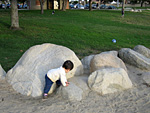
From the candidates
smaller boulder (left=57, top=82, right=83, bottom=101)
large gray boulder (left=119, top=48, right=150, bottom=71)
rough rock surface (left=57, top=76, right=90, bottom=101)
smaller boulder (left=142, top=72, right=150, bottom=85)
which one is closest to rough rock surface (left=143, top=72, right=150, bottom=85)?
smaller boulder (left=142, top=72, right=150, bottom=85)

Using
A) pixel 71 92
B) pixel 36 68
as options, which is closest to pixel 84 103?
pixel 71 92

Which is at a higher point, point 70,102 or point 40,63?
point 40,63

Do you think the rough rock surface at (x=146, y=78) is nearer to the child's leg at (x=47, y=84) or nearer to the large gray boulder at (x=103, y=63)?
the large gray boulder at (x=103, y=63)

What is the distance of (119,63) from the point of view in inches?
265

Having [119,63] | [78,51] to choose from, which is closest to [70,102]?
[119,63]

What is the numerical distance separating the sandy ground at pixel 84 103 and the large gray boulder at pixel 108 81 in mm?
156

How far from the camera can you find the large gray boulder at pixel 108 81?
17.7 feet

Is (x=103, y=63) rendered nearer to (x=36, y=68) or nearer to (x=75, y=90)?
(x=75, y=90)

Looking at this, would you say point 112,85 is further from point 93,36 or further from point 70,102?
point 93,36

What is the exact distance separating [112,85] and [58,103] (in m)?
1.60

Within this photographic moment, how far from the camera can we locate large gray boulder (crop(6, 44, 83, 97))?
551cm

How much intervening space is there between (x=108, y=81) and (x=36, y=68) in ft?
6.86

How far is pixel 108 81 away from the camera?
543cm

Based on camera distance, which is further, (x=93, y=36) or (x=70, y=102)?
(x=93, y=36)
